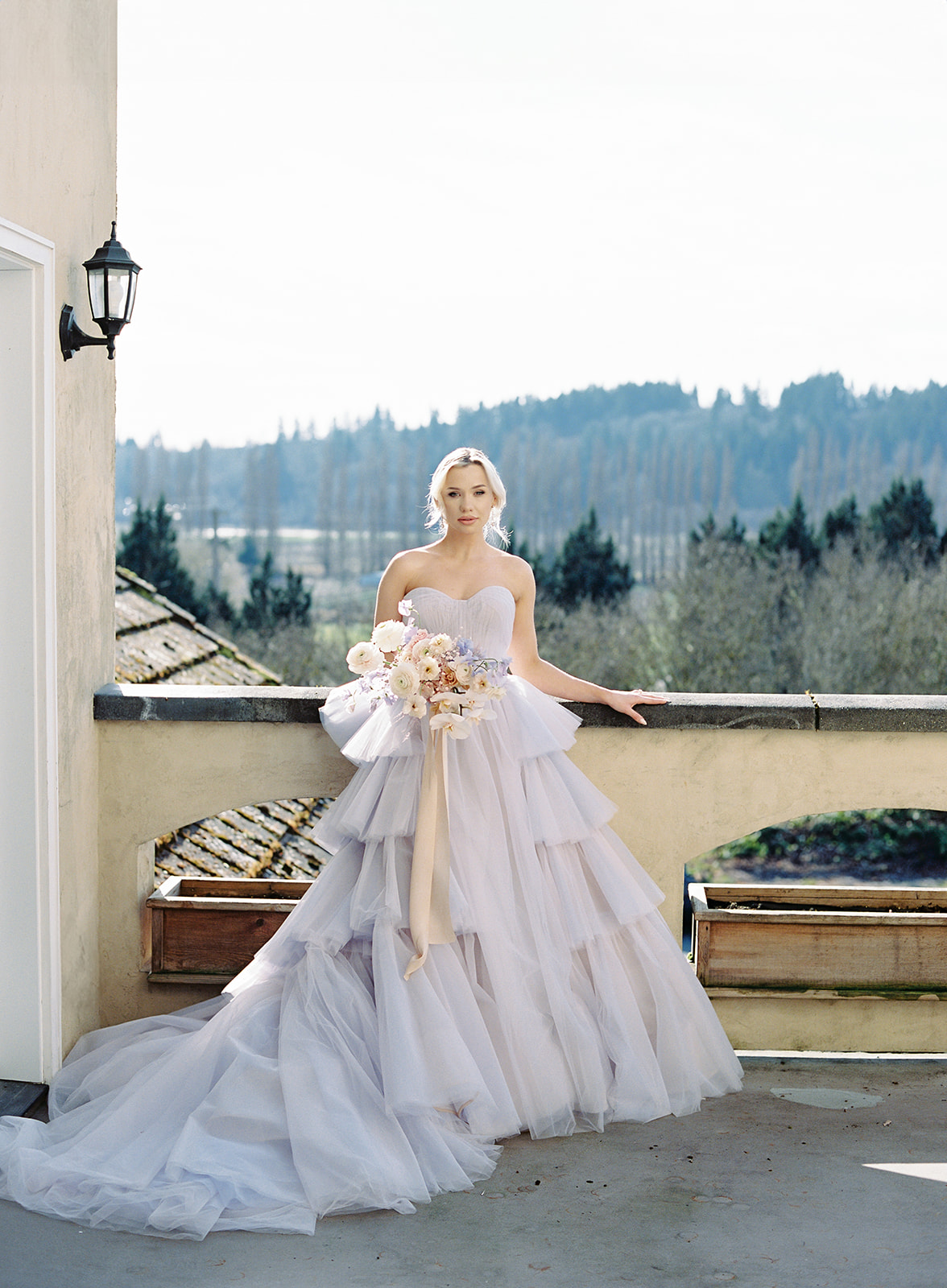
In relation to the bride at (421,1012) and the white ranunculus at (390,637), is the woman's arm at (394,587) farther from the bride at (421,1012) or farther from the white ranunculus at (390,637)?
the white ranunculus at (390,637)

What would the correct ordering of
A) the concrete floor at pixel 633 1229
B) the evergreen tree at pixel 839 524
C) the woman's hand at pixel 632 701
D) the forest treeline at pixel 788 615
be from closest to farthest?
1. the concrete floor at pixel 633 1229
2. the woman's hand at pixel 632 701
3. the forest treeline at pixel 788 615
4. the evergreen tree at pixel 839 524

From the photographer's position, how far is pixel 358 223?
4466cm

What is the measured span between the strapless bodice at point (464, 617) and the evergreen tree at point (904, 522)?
29.6m

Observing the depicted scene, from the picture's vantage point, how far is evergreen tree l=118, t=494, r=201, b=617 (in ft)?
107

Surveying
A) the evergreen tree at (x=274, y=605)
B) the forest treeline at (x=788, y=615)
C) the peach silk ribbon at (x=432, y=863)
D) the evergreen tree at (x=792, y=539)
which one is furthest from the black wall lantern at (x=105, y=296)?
the evergreen tree at (x=274, y=605)

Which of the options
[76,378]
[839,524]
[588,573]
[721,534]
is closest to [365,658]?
[76,378]

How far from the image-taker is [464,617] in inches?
162

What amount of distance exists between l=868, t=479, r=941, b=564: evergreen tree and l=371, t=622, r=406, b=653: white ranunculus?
98.5ft

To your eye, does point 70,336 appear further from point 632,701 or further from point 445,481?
point 632,701

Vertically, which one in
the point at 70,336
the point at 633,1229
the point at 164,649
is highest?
the point at 70,336

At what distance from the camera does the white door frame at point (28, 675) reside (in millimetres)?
3744

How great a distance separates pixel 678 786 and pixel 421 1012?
1.27 metres

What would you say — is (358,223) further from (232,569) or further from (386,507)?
(232,569)

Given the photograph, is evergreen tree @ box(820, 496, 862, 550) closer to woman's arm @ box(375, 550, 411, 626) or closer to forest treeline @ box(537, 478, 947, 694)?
forest treeline @ box(537, 478, 947, 694)
